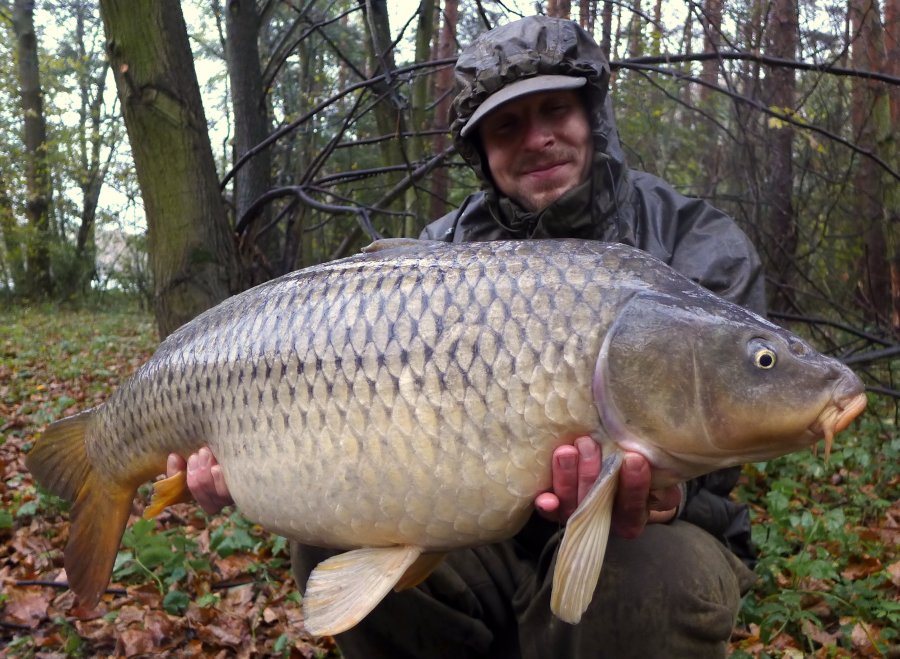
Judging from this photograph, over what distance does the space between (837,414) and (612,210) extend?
896mm

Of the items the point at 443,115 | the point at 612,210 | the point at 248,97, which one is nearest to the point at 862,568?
the point at 612,210

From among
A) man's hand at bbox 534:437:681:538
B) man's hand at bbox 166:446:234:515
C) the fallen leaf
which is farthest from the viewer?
the fallen leaf

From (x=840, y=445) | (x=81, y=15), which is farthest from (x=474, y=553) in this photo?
(x=81, y=15)

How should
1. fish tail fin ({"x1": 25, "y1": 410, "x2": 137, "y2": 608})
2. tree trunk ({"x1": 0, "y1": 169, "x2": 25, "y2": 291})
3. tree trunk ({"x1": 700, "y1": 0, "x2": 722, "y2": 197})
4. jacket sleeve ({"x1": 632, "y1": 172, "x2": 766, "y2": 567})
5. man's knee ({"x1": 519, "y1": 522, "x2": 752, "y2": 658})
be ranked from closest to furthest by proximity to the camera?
man's knee ({"x1": 519, "y1": 522, "x2": 752, "y2": 658}), jacket sleeve ({"x1": 632, "y1": 172, "x2": 766, "y2": 567}), fish tail fin ({"x1": 25, "y1": 410, "x2": 137, "y2": 608}), tree trunk ({"x1": 700, "y1": 0, "x2": 722, "y2": 197}), tree trunk ({"x1": 0, "y1": 169, "x2": 25, "y2": 291})

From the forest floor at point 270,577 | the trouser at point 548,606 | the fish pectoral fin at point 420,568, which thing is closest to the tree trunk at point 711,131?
the forest floor at point 270,577

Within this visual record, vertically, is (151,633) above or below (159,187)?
below

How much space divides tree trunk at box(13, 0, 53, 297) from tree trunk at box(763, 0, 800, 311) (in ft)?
38.7

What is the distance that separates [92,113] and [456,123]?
14900 mm

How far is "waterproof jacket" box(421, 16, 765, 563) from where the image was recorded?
1879 millimetres

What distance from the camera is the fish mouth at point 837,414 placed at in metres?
1.22

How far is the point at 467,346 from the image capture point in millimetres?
1359

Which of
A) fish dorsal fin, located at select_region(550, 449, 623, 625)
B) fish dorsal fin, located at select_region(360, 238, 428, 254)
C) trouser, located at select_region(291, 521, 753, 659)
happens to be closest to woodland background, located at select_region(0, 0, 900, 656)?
trouser, located at select_region(291, 521, 753, 659)

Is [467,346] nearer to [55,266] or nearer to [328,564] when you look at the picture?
[328,564]

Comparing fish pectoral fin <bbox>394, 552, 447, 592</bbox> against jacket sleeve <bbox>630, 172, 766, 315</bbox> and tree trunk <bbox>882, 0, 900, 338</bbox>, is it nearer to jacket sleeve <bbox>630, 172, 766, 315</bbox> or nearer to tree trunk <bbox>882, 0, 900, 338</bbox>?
jacket sleeve <bbox>630, 172, 766, 315</bbox>
